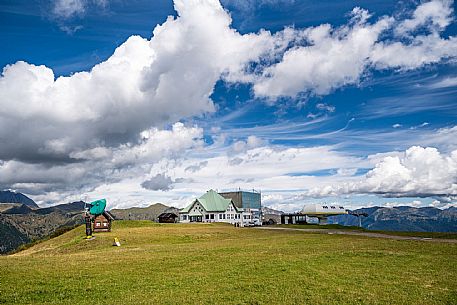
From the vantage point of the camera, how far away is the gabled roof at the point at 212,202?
146 meters

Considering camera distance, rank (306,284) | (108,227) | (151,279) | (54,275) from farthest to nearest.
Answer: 1. (108,227)
2. (54,275)
3. (151,279)
4. (306,284)

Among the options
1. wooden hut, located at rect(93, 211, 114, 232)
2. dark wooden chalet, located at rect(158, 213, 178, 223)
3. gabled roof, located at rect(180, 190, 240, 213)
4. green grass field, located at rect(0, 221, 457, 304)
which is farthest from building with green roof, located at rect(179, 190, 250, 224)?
green grass field, located at rect(0, 221, 457, 304)

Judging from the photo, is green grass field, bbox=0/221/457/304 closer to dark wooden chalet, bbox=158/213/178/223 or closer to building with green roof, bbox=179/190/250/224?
dark wooden chalet, bbox=158/213/178/223

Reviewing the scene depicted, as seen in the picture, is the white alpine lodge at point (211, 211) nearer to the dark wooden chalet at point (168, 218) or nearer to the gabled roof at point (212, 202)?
the gabled roof at point (212, 202)

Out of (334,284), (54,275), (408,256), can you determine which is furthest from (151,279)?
(408,256)

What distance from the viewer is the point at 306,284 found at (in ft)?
74.1

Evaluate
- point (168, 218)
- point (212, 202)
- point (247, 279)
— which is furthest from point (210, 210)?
point (247, 279)

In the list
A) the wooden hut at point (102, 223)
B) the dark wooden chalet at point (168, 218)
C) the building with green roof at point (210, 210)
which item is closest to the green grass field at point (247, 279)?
the wooden hut at point (102, 223)

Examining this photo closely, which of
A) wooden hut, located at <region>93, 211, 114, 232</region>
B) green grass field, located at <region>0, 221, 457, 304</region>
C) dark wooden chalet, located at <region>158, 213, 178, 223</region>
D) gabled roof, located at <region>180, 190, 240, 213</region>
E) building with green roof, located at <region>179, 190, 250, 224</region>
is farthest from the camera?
gabled roof, located at <region>180, 190, 240, 213</region>

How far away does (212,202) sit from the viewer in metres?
148

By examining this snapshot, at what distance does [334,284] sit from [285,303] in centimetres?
548

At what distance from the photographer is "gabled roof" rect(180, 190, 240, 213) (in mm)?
145625

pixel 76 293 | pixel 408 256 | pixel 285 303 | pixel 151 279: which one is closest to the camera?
pixel 285 303

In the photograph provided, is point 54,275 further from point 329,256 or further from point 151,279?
point 329,256
